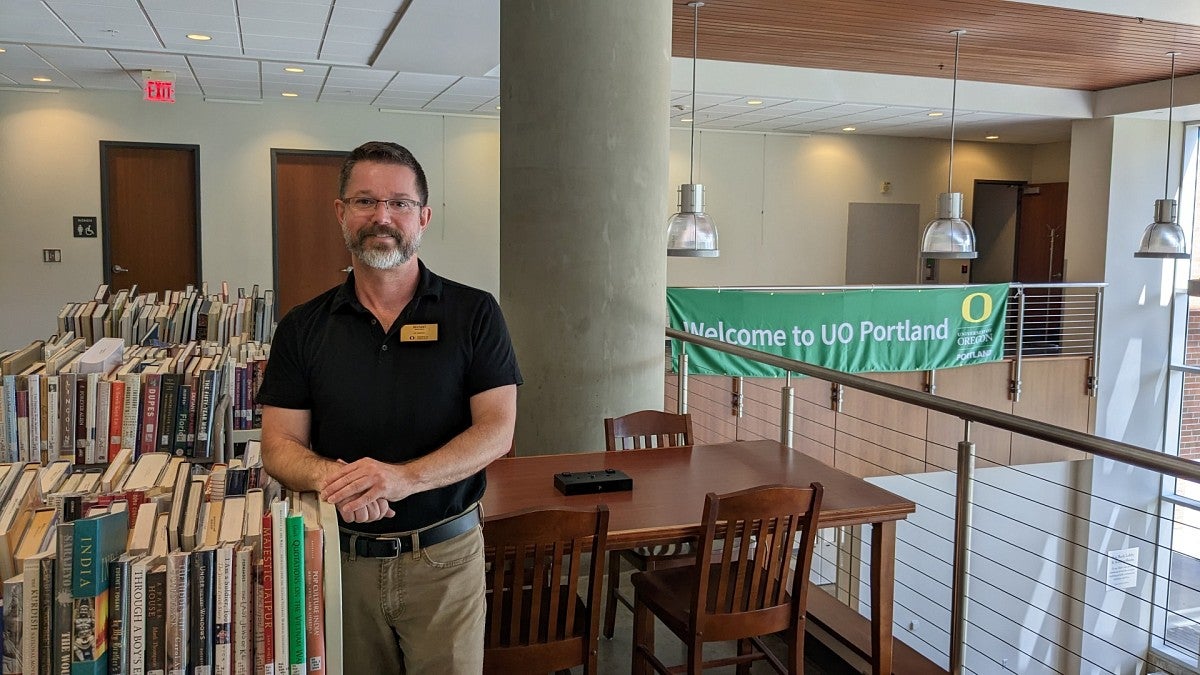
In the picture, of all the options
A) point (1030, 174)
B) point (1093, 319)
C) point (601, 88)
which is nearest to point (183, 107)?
point (601, 88)

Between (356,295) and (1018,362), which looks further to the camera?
(1018,362)

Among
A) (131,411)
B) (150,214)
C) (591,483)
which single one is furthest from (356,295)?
(150,214)

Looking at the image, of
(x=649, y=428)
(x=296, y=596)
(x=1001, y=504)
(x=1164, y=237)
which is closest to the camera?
(x=296, y=596)

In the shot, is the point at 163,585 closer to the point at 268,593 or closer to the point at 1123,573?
the point at 268,593

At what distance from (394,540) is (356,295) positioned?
52 cm

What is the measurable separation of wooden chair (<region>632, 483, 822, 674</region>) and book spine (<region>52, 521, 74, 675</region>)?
148 centimetres

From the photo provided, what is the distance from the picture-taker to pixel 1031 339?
8.90 metres

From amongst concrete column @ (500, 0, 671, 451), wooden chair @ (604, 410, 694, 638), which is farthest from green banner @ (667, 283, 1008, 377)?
wooden chair @ (604, 410, 694, 638)

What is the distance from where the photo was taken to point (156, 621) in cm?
133

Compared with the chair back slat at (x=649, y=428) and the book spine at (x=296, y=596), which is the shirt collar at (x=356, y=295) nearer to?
the book spine at (x=296, y=596)

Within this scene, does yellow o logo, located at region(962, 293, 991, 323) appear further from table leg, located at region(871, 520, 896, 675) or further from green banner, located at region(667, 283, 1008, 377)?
table leg, located at region(871, 520, 896, 675)

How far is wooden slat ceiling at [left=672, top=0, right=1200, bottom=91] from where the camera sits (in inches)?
226

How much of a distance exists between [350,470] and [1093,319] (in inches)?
344

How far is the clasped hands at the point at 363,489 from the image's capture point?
63.7 inches
